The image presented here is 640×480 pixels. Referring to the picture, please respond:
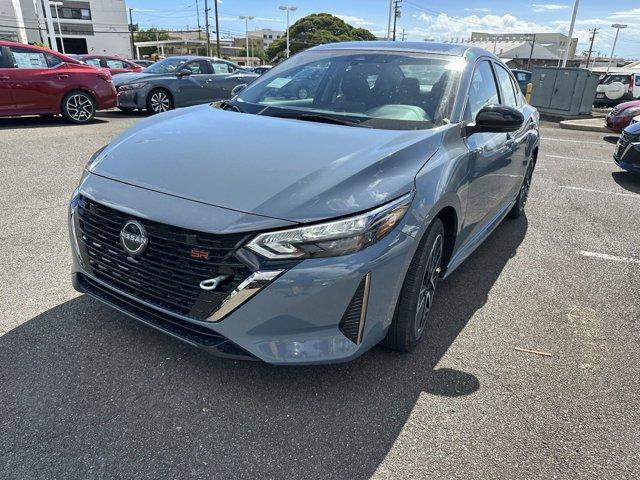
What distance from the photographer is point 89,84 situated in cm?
1002

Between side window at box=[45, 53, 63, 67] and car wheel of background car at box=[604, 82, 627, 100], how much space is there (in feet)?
71.4

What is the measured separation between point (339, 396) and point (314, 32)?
278ft

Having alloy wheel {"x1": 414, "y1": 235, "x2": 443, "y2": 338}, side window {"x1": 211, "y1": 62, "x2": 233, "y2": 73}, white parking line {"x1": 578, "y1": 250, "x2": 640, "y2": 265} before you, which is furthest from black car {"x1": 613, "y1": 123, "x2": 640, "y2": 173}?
side window {"x1": 211, "y1": 62, "x2": 233, "y2": 73}

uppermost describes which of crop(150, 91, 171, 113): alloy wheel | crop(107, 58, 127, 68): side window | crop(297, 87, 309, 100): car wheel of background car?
crop(297, 87, 309, 100): car wheel of background car

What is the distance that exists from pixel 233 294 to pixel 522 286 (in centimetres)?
263

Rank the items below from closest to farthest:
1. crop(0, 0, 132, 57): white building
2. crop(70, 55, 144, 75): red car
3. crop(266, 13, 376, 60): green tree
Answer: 1. crop(70, 55, 144, 75): red car
2. crop(0, 0, 132, 57): white building
3. crop(266, 13, 376, 60): green tree

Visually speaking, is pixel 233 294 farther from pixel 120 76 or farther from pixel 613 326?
pixel 120 76

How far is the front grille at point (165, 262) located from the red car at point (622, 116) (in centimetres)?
1373

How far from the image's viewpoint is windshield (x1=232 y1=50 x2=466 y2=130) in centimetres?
309

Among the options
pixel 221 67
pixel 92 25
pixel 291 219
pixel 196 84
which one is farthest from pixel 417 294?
pixel 92 25

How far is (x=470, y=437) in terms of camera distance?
2.23 m

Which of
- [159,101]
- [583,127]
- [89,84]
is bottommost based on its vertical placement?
[583,127]

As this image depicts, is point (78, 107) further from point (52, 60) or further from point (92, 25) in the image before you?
point (92, 25)

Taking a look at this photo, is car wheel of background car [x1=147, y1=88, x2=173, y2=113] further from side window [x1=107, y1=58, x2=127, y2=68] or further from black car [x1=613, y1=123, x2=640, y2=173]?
black car [x1=613, y1=123, x2=640, y2=173]
